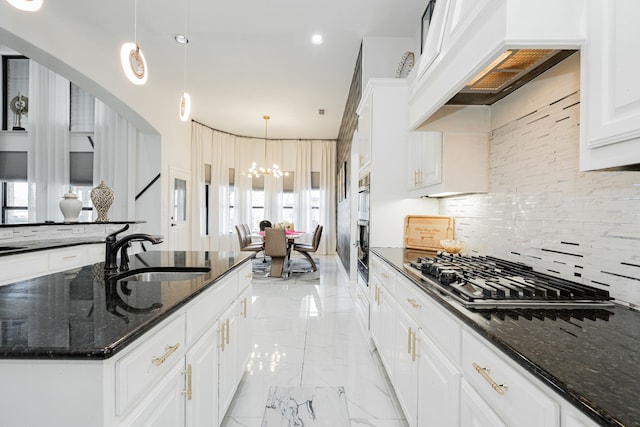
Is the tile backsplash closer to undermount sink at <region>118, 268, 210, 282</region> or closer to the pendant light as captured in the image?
undermount sink at <region>118, 268, 210, 282</region>

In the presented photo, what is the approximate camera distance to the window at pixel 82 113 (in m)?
5.21

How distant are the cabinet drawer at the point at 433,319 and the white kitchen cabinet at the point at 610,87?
2.13 feet

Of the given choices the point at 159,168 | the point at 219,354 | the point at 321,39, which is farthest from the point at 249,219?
the point at 219,354

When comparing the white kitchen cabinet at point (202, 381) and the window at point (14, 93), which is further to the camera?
the window at point (14, 93)

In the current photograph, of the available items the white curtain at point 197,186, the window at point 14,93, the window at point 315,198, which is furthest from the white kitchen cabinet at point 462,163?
the window at point 315,198

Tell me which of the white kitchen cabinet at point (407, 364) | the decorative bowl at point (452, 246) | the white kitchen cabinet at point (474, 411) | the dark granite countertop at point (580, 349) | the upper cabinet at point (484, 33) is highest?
the upper cabinet at point (484, 33)

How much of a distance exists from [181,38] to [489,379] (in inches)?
182

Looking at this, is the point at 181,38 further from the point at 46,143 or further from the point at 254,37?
the point at 46,143

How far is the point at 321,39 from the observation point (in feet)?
13.2

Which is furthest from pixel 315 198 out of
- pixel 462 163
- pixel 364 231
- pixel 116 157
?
pixel 462 163

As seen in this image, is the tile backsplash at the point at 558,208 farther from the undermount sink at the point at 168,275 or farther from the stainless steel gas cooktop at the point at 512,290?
the undermount sink at the point at 168,275

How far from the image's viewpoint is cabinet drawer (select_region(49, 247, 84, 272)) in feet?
9.82

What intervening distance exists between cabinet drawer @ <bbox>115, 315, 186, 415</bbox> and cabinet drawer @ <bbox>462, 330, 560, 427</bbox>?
925 millimetres

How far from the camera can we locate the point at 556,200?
1.50 meters
